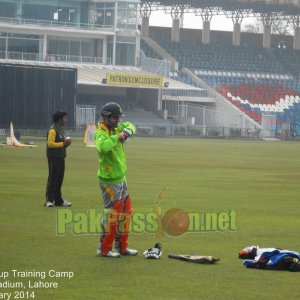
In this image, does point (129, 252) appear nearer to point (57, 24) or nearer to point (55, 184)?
point (55, 184)

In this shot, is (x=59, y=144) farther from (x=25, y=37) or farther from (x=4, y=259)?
(x=25, y=37)

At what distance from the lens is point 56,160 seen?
68.8 ft

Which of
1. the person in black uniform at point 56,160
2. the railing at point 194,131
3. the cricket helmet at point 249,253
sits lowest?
the railing at point 194,131

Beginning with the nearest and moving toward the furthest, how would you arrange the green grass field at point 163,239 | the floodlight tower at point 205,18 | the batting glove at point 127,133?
the green grass field at point 163,239 → the batting glove at point 127,133 → the floodlight tower at point 205,18

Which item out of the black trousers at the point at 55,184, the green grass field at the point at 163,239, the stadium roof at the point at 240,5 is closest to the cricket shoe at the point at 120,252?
the green grass field at the point at 163,239

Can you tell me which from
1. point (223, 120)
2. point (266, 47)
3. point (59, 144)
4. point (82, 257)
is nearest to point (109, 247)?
point (82, 257)

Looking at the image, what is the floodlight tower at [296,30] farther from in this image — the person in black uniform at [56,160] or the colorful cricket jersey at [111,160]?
the colorful cricket jersey at [111,160]

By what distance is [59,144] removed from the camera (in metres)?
21.1

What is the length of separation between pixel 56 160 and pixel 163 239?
5519 mm

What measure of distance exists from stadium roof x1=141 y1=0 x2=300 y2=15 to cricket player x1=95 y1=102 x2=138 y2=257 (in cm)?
8228

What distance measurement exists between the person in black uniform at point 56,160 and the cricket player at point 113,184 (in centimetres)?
666

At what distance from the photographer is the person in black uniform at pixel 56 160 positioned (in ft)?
68.2

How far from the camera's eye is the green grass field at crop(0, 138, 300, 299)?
38.7 ft

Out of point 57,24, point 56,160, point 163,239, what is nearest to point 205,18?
point 57,24
